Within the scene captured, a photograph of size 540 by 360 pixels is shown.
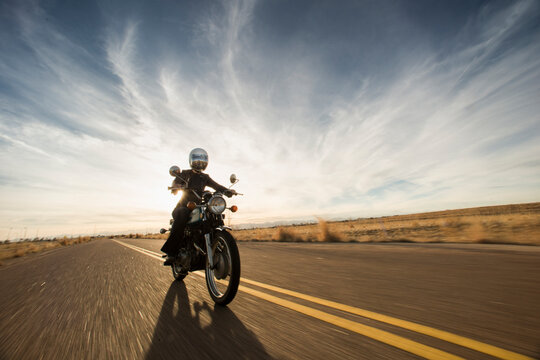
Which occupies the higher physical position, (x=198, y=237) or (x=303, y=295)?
(x=198, y=237)

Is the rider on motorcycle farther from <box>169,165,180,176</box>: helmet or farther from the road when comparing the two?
the road

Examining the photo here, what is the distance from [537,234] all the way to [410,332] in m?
9.73

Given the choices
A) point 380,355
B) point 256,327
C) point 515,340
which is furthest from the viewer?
point 256,327

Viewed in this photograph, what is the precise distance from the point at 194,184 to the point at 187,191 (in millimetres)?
177

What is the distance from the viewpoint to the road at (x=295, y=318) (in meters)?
1.57

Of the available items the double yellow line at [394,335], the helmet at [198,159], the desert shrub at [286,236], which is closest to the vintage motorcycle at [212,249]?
→ the helmet at [198,159]

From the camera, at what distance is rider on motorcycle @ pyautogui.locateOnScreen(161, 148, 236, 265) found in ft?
12.5

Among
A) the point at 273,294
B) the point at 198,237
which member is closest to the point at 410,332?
the point at 273,294

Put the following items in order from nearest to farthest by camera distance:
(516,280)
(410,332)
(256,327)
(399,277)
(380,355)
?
(380,355) → (410,332) → (256,327) → (516,280) → (399,277)

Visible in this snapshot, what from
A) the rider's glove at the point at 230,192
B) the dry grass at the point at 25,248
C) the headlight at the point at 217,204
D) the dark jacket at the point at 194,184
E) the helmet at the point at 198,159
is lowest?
the dry grass at the point at 25,248

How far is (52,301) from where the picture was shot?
10.0 feet

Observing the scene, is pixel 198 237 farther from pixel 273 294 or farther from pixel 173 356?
pixel 173 356

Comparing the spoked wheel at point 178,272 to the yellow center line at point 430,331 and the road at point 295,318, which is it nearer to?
the road at point 295,318

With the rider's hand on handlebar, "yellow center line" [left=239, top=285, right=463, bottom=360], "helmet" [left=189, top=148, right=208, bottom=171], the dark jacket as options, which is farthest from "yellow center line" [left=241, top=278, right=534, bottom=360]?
"helmet" [left=189, top=148, right=208, bottom=171]
